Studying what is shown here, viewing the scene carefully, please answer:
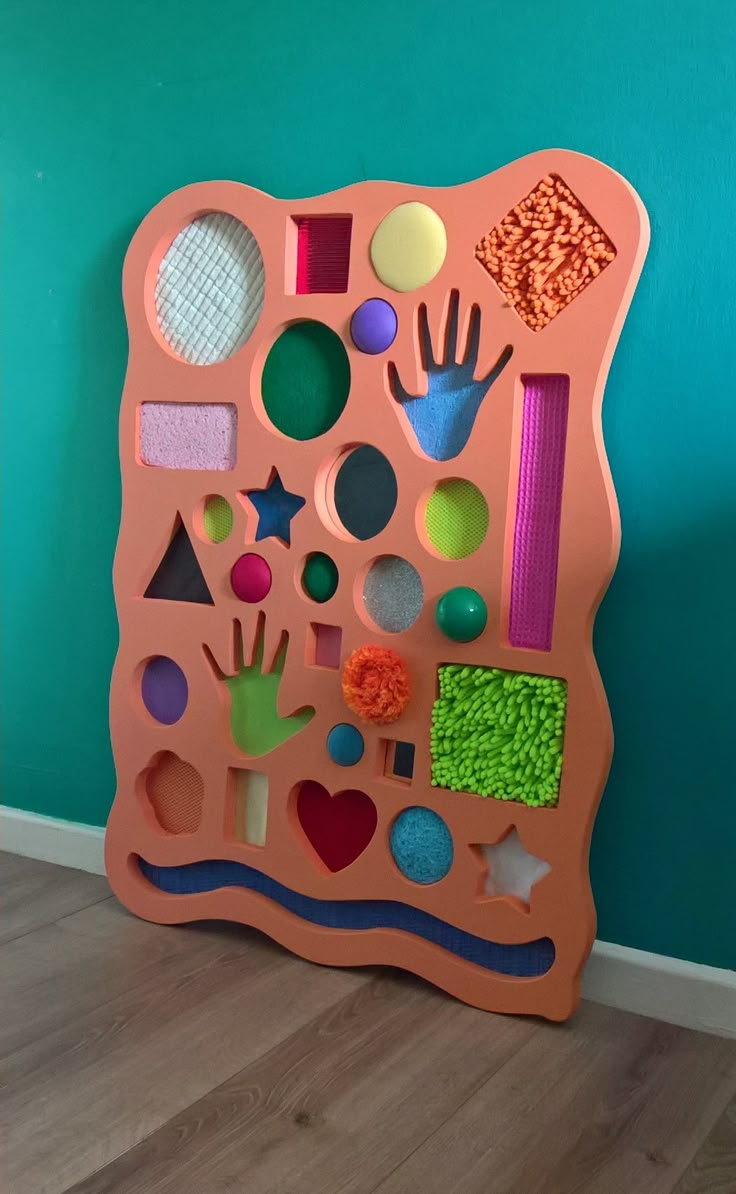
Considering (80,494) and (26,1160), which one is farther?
(80,494)

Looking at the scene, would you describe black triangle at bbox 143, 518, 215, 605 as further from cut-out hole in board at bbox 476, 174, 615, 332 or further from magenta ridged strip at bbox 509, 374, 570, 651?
cut-out hole in board at bbox 476, 174, 615, 332

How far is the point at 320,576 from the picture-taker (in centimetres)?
167

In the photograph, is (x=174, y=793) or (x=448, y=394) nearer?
(x=448, y=394)

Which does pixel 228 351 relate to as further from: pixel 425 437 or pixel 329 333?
pixel 425 437

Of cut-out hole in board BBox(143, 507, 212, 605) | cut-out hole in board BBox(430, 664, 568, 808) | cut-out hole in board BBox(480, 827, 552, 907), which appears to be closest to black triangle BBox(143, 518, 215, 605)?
cut-out hole in board BBox(143, 507, 212, 605)

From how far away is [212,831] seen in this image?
175 centimetres

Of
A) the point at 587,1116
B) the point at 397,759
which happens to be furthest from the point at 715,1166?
the point at 397,759

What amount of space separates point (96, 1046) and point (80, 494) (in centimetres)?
91

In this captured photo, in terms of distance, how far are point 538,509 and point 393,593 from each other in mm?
237

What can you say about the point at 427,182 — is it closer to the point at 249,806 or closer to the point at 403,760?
the point at 403,760

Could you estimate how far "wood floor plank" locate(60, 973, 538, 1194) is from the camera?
118 cm

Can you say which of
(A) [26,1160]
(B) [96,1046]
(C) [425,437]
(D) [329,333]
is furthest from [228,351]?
(A) [26,1160]

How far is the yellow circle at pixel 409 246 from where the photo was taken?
5.06 ft

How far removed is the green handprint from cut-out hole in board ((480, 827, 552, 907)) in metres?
0.34
